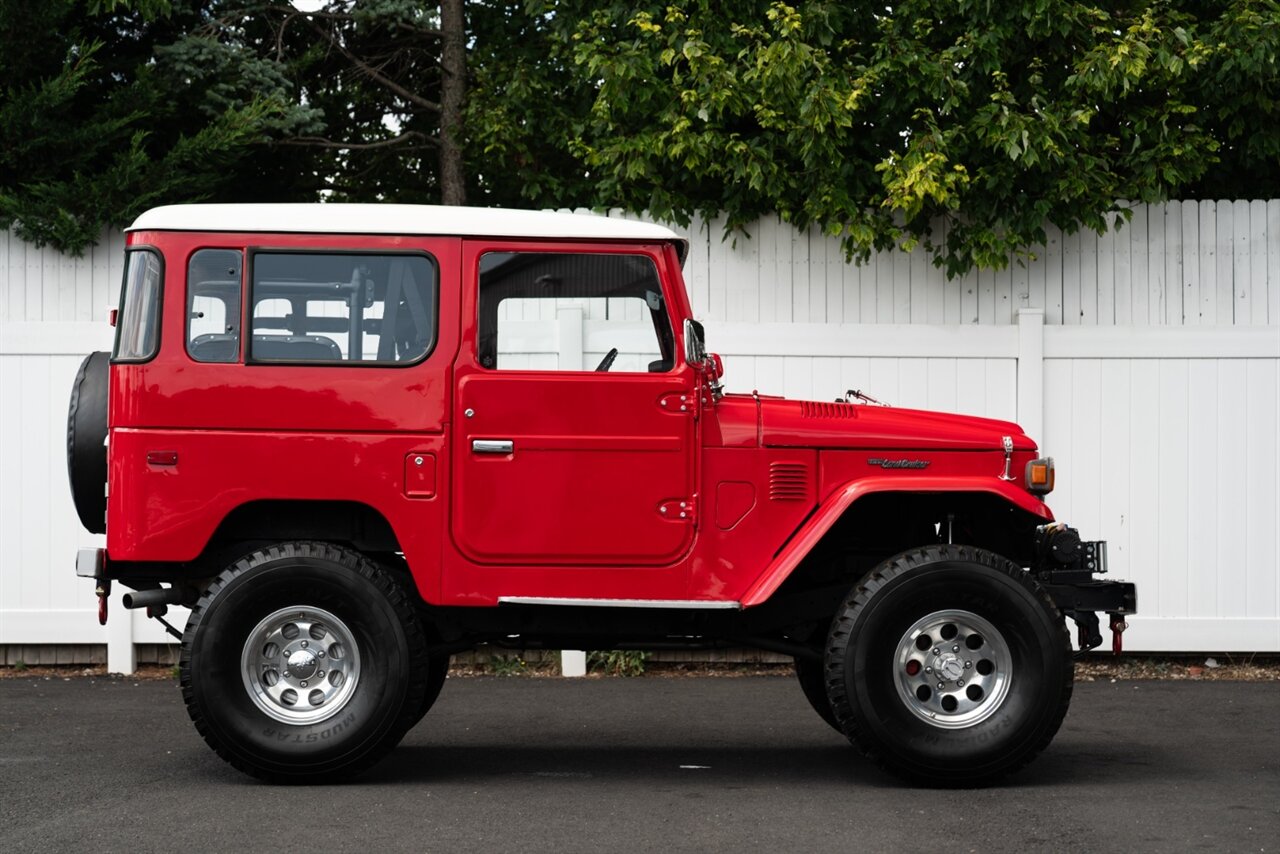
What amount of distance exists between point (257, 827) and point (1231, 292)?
7.13m

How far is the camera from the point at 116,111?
429 inches

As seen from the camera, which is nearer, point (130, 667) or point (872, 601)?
point (872, 601)

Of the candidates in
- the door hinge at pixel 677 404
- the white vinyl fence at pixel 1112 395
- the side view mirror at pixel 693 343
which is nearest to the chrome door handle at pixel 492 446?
the door hinge at pixel 677 404

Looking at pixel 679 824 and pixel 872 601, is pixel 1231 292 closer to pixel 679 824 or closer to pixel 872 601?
pixel 872 601

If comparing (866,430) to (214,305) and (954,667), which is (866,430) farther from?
(214,305)

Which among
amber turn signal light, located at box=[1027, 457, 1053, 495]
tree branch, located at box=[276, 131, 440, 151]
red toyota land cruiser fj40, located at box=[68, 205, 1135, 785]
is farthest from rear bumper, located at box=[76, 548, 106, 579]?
tree branch, located at box=[276, 131, 440, 151]

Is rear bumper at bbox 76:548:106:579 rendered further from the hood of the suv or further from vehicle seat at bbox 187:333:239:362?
the hood of the suv

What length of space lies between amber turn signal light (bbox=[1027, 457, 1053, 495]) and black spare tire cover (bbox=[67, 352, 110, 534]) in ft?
13.4

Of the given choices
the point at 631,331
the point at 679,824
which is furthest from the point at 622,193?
the point at 679,824

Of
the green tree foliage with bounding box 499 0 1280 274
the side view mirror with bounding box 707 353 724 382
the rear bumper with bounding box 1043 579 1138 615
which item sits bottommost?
the rear bumper with bounding box 1043 579 1138 615

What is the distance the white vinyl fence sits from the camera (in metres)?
10.2

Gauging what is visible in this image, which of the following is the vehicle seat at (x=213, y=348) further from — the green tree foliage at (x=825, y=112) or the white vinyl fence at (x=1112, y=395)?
the green tree foliage at (x=825, y=112)

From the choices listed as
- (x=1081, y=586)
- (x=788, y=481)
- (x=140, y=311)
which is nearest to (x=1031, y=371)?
(x=1081, y=586)

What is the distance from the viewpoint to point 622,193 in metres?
10.6
